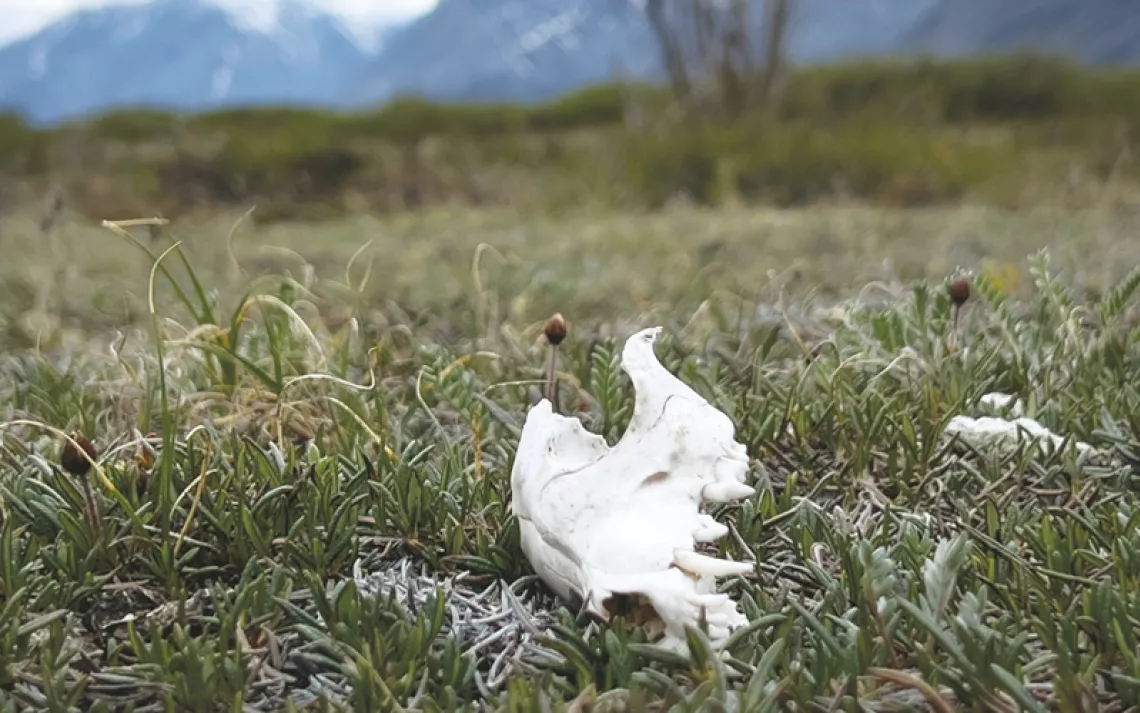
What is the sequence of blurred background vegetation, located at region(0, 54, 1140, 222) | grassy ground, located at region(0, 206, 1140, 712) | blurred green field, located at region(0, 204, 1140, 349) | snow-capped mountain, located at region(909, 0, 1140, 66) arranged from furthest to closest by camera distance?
snow-capped mountain, located at region(909, 0, 1140, 66)
blurred background vegetation, located at region(0, 54, 1140, 222)
blurred green field, located at region(0, 204, 1140, 349)
grassy ground, located at region(0, 206, 1140, 712)

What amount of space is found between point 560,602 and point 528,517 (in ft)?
0.29

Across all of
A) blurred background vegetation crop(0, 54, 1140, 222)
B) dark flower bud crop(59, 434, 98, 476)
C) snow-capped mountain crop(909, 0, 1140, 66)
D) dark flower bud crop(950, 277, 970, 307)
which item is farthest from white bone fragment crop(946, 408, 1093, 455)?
snow-capped mountain crop(909, 0, 1140, 66)

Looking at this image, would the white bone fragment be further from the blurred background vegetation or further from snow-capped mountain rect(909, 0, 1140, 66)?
snow-capped mountain rect(909, 0, 1140, 66)

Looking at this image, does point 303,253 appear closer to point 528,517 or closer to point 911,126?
point 528,517

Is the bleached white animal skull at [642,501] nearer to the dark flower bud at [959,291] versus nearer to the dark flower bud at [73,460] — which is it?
the dark flower bud at [73,460]

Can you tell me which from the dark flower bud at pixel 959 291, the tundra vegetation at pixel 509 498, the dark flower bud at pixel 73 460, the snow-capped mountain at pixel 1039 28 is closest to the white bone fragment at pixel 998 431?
the tundra vegetation at pixel 509 498

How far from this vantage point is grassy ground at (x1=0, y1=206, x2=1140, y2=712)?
2.48 ft

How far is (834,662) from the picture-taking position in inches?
29.8

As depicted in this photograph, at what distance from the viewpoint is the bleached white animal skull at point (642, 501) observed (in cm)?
77

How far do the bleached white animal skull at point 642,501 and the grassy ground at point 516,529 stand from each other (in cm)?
3

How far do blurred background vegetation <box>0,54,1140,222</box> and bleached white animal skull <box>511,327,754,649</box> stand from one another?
487 cm

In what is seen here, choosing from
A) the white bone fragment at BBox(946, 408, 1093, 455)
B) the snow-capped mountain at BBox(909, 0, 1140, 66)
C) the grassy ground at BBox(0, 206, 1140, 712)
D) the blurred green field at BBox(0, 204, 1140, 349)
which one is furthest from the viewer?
the snow-capped mountain at BBox(909, 0, 1140, 66)

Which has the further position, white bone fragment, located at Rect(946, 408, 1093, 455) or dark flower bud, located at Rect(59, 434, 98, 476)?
white bone fragment, located at Rect(946, 408, 1093, 455)

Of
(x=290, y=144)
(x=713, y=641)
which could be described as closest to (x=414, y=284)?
(x=713, y=641)
